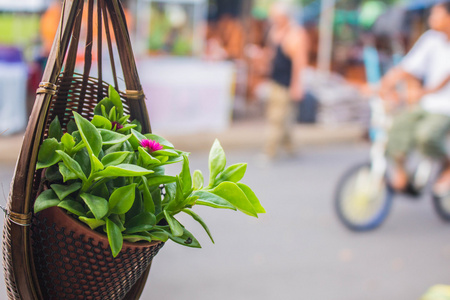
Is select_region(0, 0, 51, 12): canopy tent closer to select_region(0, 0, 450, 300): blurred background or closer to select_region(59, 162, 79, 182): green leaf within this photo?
select_region(0, 0, 450, 300): blurred background

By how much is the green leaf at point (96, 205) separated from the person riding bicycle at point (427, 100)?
12.3ft

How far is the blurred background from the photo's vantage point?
143 inches

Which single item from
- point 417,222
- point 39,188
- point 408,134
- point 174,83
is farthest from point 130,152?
point 174,83

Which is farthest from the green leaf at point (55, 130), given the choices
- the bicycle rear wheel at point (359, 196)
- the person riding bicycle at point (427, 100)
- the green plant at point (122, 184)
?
the bicycle rear wheel at point (359, 196)

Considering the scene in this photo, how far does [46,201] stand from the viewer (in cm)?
78

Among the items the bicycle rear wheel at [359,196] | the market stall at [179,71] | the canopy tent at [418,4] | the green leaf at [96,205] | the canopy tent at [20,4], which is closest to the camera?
the green leaf at [96,205]

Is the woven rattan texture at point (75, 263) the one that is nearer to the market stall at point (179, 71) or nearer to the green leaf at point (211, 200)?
the green leaf at point (211, 200)

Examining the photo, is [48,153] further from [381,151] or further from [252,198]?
[381,151]

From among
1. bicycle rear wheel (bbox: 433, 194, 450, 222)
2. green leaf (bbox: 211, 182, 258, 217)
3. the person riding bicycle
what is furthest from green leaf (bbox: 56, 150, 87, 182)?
bicycle rear wheel (bbox: 433, 194, 450, 222)

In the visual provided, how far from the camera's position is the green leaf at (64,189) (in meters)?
0.78

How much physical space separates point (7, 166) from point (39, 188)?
556 centimetres

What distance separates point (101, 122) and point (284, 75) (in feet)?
20.1

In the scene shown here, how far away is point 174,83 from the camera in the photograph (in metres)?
8.10

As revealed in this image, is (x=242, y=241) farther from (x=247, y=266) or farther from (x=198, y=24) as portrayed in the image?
(x=198, y=24)
